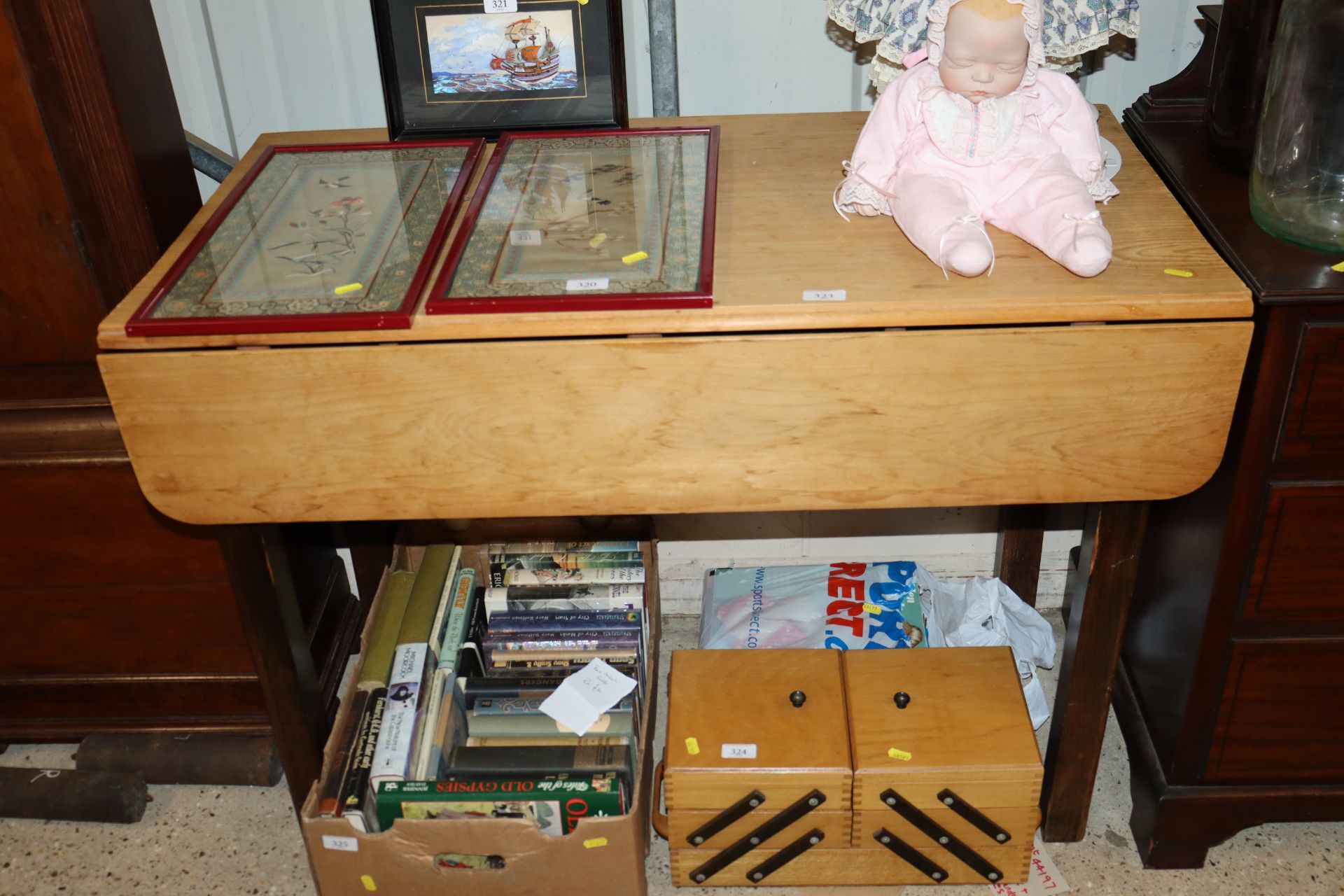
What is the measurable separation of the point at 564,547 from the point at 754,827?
592 mm

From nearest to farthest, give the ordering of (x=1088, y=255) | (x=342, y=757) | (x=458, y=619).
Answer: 1. (x=1088, y=255)
2. (x=342, y=757)
3. (x=458, y=619)

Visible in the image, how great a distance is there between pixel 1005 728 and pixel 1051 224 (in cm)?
79

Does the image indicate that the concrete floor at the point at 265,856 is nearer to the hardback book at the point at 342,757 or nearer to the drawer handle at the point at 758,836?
the drawer handle at the point at 758,836

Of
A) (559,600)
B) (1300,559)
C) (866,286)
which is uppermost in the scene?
(866,286)

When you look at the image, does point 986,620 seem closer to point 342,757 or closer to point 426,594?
A: point 426,594

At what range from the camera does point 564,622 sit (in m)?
2.04

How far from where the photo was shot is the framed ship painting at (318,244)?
142cm

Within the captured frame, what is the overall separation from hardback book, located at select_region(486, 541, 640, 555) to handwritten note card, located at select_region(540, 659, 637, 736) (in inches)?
8.9

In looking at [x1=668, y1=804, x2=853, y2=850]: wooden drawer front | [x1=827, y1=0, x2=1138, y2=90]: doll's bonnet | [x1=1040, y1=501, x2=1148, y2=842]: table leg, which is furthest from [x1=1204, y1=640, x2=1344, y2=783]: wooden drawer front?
[x1=827, y1=0, x2=1138, y2=90]: doll's bonnet

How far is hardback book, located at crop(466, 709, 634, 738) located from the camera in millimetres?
1896

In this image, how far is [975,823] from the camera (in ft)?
5.97

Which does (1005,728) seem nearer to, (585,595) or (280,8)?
(585,595)

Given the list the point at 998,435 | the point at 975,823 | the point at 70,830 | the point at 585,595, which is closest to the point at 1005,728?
the point at 975,823

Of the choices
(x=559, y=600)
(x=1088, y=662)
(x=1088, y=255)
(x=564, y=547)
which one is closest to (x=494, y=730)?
(x=559, y=600)
